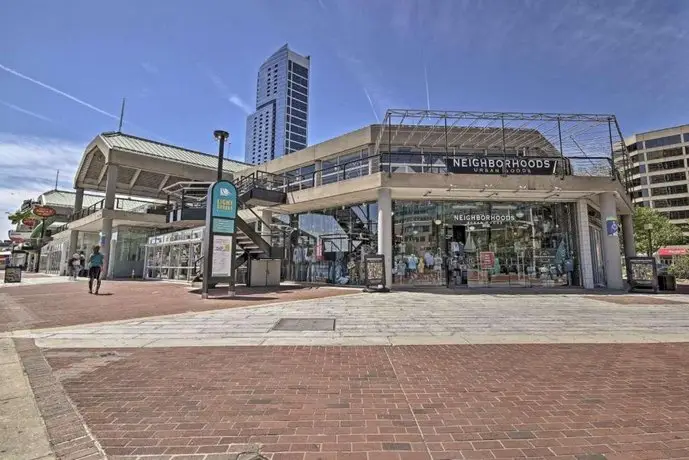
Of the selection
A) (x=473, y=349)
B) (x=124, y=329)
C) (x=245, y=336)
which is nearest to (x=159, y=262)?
(x=124, y=329)

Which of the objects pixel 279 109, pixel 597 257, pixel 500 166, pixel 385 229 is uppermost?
pixel 279 109

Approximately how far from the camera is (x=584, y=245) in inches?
671

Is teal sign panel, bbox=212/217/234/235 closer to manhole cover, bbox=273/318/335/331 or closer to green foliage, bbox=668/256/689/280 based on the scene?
manhole cover, bbox=273/318/335/331

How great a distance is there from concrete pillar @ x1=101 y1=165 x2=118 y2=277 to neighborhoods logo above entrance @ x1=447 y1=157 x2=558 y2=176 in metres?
24.6

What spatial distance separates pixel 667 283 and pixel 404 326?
15208 millimetres

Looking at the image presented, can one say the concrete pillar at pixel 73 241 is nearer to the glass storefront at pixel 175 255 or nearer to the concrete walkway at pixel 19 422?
the glass storefront at pixel 175 255

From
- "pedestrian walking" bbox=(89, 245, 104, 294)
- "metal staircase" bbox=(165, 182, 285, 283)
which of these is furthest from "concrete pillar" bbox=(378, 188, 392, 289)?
"pedestrian walking" bbox=(89, 245, 104, 294)

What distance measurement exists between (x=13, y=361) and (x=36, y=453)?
3.19m

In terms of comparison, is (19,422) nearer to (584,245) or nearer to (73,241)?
(584,245)

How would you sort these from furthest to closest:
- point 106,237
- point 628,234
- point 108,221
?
point 108,221, point 106,237, point 628,234

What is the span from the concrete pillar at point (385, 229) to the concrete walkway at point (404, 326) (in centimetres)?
418

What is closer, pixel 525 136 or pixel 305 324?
pixel 305 324

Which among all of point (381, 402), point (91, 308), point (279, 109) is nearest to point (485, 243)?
point (381, 402)

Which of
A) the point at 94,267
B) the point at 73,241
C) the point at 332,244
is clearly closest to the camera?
the point at 94,267
